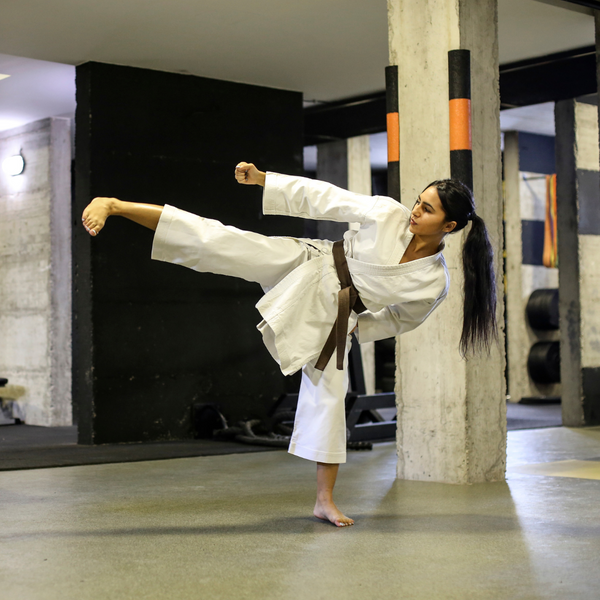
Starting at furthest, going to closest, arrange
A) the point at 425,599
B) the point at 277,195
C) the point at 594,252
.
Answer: the point at 594,252 → the point at 277,195 → the point at 425,599

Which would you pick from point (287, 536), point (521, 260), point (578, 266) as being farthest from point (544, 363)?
point (287, 536)

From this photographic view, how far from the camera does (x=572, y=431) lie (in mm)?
6555

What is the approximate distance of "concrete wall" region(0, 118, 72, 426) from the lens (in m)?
7.70

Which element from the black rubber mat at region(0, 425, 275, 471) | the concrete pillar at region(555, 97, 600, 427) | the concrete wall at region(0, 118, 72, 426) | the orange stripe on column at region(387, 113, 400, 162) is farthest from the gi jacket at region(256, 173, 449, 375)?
the concrete wall at region(0, 118, 72, 426)

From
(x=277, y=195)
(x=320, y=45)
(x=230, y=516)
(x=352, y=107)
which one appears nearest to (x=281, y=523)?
(x=230, y=516)

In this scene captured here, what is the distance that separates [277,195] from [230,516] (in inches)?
49.2

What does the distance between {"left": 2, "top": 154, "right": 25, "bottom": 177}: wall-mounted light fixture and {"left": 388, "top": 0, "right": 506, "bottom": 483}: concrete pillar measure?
4.82 metres

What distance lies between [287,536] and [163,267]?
3627 millimetres

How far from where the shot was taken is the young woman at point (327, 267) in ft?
9.71

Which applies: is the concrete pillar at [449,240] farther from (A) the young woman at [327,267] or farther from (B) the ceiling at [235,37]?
(B) the ceiling at [235,37]

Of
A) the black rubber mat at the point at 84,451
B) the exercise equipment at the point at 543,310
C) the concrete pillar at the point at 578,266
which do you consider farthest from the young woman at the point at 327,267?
the exercise equipment at the point at 543,310

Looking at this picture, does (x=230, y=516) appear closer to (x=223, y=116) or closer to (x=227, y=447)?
(x=227, y=447)

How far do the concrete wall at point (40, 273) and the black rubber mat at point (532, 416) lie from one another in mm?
4110

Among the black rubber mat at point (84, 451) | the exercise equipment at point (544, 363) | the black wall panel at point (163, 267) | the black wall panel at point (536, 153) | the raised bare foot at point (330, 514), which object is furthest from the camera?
the black wall panel at point (536, 153)
